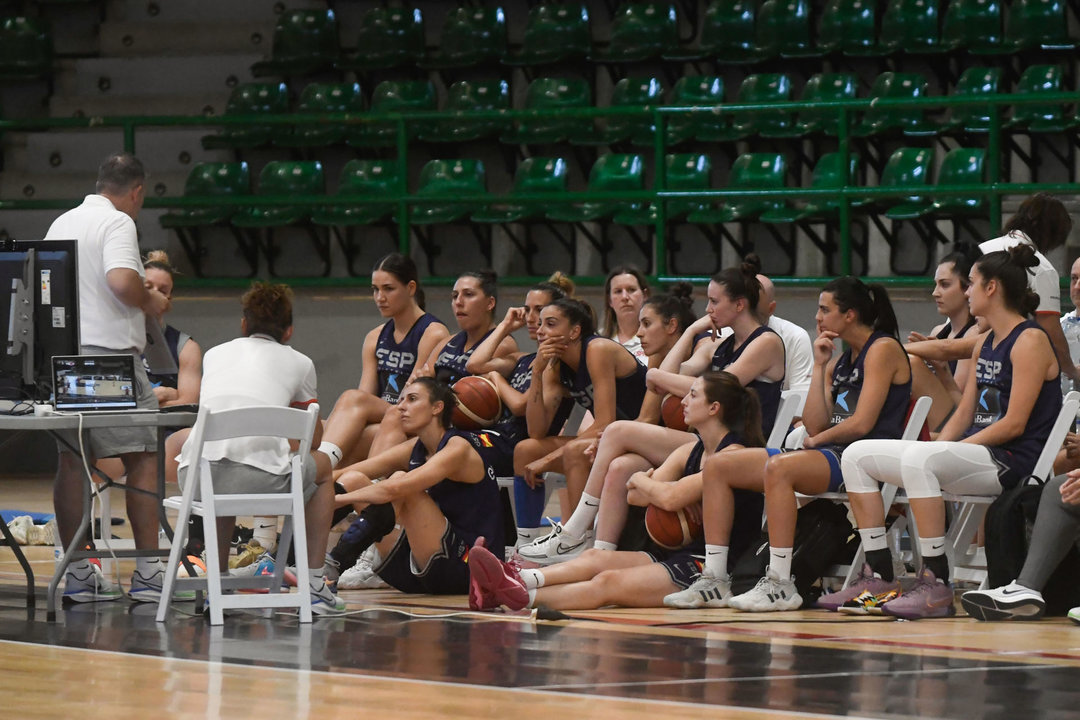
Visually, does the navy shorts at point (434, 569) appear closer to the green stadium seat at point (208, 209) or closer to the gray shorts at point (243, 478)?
the gray shorts at point (243, 478)

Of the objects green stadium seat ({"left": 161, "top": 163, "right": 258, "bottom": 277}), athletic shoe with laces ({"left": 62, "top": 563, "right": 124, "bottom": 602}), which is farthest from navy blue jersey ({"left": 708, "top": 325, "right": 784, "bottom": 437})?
green stadium seat ({"left": 161, "top": 163, "right": 258, "bottom": 277})

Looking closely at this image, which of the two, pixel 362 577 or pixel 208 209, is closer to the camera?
pixel 362 577

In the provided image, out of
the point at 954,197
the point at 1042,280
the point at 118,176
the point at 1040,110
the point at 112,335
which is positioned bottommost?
the point at 112,335

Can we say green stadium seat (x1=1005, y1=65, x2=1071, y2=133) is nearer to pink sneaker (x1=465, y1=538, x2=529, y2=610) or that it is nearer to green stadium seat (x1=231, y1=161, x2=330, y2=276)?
green stadium seat (x1=231, y1=161, x2=330, y2=276)

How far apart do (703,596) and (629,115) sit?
518cm

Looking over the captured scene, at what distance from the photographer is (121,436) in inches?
243

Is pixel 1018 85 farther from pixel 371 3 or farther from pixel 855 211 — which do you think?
pixel 371 3

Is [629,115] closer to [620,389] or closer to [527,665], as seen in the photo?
[620,389]

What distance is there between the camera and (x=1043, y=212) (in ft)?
22.7

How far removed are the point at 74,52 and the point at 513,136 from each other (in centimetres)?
483

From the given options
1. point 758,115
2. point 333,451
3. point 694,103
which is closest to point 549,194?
point 694,103

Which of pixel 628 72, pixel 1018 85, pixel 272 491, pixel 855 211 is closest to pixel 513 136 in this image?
pixel 628 72

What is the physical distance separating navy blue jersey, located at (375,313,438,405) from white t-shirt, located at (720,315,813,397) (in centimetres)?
148

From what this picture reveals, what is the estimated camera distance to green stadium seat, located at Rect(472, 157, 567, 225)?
1098cm
